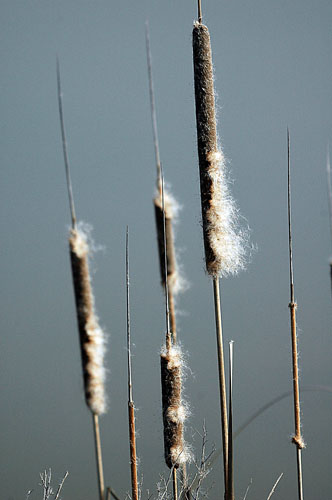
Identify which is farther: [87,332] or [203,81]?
[87,332]

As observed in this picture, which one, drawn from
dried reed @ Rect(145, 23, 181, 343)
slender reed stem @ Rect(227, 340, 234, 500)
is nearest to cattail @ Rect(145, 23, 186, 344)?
dried reed @ Rect(145, 23, 181, 343)

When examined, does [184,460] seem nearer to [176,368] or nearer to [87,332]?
[176,368]

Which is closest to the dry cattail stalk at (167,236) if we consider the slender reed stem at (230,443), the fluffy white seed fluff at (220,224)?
the fluffy white seed fluff at (220,224)

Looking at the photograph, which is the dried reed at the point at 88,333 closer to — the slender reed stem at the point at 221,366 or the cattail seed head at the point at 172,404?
the cattail seed head at the point at 172,404

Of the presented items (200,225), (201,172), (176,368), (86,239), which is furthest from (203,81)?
(176,368)

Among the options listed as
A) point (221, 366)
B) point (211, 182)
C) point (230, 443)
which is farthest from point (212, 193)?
point (230, 443)

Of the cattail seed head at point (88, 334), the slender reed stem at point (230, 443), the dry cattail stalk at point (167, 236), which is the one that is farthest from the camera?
the dry cattail stalk at point (167, 236)

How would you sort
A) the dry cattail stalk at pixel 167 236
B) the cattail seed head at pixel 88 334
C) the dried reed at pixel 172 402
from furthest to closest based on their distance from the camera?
1. the dry cattail stalk at pixel 167 236
2. the cattail seed head at pixel 88 334
3. the dried reed at pixel 172 402
